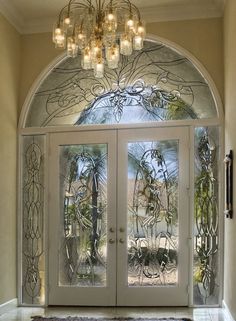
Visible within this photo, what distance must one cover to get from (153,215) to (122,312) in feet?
4.10

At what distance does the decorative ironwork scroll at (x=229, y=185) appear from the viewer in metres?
4.80

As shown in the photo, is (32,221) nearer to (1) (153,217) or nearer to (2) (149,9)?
(1) (153,217)

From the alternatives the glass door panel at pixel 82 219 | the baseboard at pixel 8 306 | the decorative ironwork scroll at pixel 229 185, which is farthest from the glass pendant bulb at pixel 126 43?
the baseboard at pixel 8 306

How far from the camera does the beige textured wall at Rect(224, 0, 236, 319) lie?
4641 millimetres

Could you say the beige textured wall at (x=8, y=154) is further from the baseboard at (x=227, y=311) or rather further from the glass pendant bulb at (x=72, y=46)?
the baseboard at (x=227, y=311)

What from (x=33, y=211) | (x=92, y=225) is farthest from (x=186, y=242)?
(x=33, y=211)

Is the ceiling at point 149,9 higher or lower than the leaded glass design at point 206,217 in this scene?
higher

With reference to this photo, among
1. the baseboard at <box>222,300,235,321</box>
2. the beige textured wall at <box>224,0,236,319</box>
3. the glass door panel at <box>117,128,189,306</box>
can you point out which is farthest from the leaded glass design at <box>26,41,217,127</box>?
the baseboard at <box>222,300,235,321</box>

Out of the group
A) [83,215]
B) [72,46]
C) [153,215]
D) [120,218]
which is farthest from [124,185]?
[72,46]

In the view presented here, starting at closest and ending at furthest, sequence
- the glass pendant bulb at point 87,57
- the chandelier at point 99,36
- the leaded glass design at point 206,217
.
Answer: the chandelier at point 99,36
the glass pendant bulb at point 87,57
the leaded glass design at point 206,217

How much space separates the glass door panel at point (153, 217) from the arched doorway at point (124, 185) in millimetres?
13

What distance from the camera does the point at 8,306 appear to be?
5.46 m

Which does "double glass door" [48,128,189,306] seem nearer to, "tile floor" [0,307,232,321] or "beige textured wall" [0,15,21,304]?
"tile floor" [0,307,232,321]

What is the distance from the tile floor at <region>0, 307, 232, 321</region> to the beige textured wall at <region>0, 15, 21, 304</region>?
0.29m
